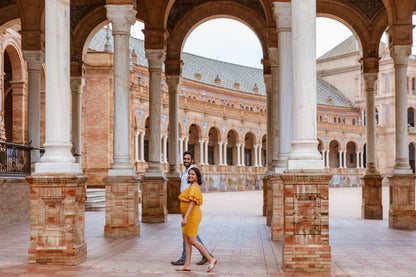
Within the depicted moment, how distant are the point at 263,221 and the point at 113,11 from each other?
7.28 m

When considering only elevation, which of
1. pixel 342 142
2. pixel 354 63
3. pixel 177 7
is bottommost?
pixel 342 142

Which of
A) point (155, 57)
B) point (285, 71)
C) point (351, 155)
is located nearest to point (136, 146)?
point (155, 57)

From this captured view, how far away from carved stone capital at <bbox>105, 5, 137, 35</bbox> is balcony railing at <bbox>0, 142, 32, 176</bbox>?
495 centimetres

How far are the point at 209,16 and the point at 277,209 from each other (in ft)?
29.8

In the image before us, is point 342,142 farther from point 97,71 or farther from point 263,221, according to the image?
point 263,221

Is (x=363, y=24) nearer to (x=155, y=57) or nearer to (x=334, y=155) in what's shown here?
(x=155, y=57)

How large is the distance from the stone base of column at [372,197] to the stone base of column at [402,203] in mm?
2345

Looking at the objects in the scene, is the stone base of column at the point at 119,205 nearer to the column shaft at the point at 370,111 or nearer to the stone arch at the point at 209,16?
the stone arch at the point at 209,16

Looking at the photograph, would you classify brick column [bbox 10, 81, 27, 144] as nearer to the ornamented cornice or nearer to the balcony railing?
the balcony railing

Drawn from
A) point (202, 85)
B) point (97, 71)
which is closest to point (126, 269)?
point (97, 71)

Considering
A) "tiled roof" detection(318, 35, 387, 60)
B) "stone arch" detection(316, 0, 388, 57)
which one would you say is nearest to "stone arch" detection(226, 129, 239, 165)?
"tiled roof" detection(318, 35, 387, 60)

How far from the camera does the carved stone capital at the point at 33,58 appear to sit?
15.5 meters

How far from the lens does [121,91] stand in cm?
1088

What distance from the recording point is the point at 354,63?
226 feet
